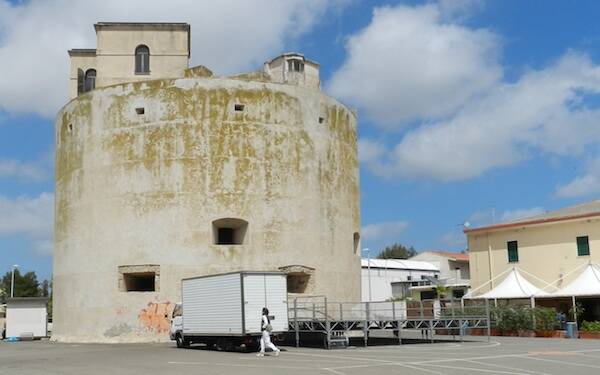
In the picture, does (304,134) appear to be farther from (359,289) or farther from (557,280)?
(557,280)

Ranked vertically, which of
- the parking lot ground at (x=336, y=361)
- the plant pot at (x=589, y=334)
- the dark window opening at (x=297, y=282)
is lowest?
the plant pot at (x=589, y=334)

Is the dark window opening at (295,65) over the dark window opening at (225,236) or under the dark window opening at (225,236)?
over

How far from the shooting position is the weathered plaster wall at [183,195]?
91.7 ft

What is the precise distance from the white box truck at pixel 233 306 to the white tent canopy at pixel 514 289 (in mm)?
15034

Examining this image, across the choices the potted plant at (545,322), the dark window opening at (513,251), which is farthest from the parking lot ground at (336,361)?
the dark window opening at (513,251)

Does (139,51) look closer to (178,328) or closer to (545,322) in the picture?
(178,328)

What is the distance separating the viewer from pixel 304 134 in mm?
30016

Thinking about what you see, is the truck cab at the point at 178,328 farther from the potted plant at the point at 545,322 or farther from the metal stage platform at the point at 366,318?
the potted plant at the point at 545,322

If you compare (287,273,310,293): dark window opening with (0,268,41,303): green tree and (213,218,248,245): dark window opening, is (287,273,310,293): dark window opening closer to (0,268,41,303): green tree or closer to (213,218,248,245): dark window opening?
(213,218,248,245): dark window opening

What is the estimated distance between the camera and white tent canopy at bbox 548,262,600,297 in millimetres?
29436

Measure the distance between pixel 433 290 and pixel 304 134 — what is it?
29956 millimetres

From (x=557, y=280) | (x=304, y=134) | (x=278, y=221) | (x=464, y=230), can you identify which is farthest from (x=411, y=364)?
(x=464, y=230)

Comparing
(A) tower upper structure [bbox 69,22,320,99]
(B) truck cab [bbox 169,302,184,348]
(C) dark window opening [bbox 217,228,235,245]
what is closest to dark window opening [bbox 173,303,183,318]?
(B) truck cab [bbox 169,302,184,348]

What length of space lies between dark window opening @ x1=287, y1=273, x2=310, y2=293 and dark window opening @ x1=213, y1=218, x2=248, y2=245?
2546mm
